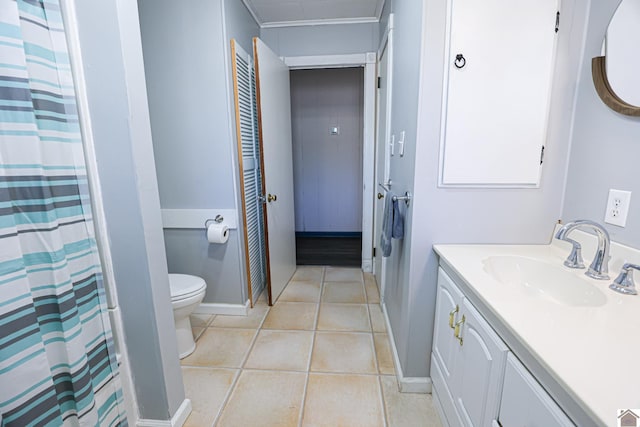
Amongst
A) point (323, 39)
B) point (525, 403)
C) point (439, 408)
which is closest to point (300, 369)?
point (439, 408)

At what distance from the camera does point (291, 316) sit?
2.28 m

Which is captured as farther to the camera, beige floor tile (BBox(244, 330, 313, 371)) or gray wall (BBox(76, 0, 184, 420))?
beige floor tile (BBox(244, 330, 313, 371))

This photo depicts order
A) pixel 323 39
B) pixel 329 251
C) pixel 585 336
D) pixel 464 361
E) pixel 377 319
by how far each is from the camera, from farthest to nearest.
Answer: pixel 329 251, pixel 323 39, pixel 377 319, pixel 464 361, pixel 585 336

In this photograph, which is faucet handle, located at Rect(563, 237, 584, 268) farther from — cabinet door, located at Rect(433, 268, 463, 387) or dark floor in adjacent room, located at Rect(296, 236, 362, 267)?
dark floor in adjacent room, located at Rect(296, 236, 362, 267)

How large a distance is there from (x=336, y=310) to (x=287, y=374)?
764mm

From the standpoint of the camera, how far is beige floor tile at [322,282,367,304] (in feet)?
8.30

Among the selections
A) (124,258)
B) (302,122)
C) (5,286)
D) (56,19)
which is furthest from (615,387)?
(302,122)

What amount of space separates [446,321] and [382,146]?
1.54 m

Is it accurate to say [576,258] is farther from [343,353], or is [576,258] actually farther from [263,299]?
[263,299]

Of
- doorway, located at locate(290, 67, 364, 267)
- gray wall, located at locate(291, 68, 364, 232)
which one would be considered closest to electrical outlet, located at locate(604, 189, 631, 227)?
doorway, located at locate(290, 67, 364, 267)

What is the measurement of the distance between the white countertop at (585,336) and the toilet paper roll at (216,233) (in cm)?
154

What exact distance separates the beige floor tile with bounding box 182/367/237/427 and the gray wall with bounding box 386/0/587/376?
0.97m

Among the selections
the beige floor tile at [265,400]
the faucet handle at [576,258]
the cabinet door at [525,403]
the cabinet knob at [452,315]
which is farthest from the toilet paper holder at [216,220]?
the faucet handle at [576,258]

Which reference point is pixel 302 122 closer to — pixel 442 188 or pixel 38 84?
pixel 442 188
